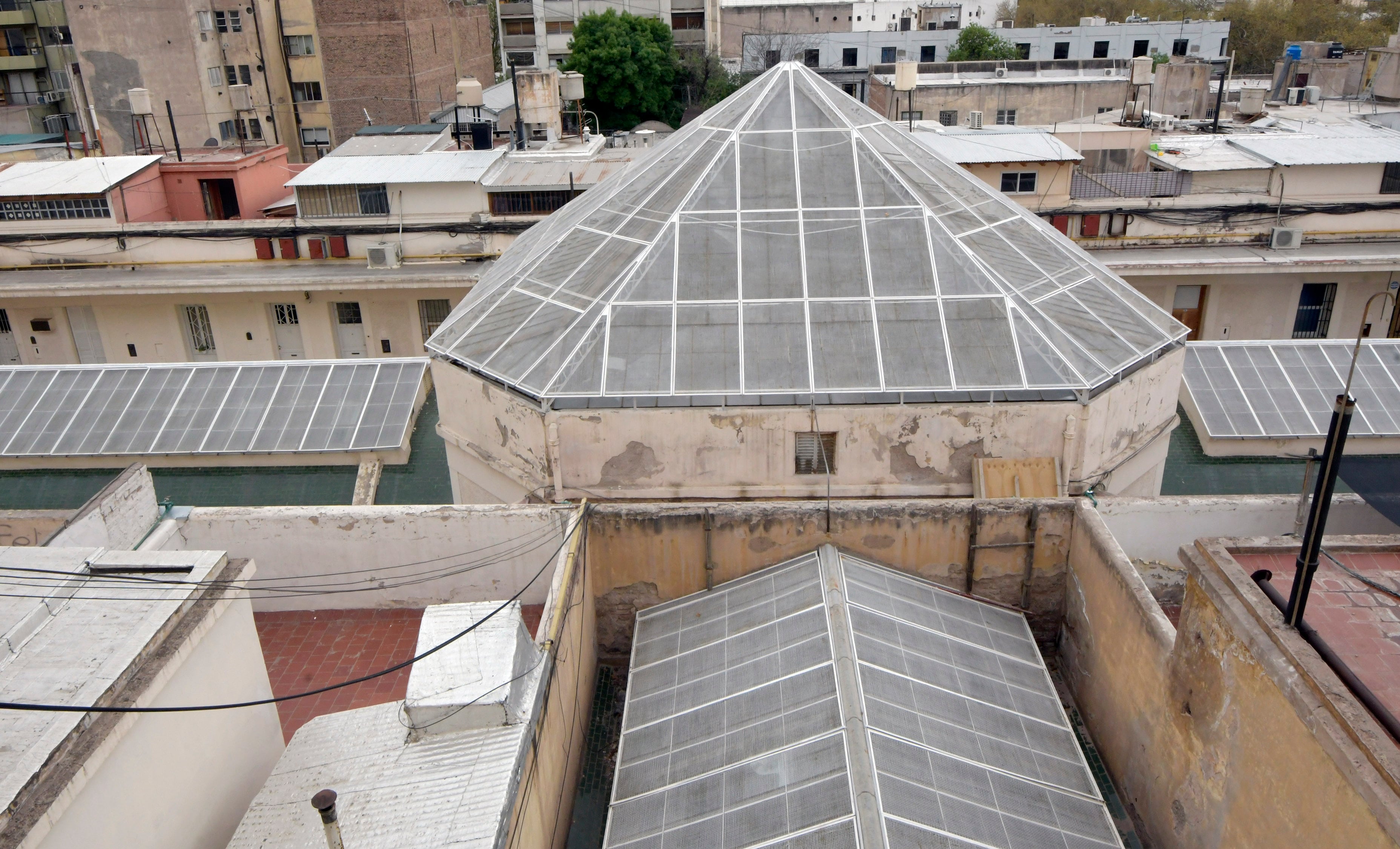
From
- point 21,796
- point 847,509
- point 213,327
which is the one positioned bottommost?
point 213,327

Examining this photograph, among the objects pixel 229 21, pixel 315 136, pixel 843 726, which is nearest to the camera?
pixel 843 726

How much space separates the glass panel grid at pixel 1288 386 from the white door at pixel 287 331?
27.1m

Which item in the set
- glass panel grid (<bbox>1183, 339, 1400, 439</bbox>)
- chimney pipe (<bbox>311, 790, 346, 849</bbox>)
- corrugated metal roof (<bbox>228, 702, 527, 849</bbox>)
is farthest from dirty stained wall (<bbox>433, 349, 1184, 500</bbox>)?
chimney pipe (<bbox>311, 790, 346, 849</bbox>)

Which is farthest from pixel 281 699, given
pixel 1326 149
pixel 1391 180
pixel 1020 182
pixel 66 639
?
pixel 1391 180

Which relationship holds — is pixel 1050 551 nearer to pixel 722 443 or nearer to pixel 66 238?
pixel 722 443

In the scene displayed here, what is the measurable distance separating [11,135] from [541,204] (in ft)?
117

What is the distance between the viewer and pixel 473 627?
11469 mm

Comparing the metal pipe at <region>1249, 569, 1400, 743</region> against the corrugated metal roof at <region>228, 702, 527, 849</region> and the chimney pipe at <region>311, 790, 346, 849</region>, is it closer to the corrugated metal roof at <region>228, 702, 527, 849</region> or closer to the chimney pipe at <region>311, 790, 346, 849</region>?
the corrugated metal roof at <region>228, 702, 527, 849</region>

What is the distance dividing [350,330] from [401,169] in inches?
224

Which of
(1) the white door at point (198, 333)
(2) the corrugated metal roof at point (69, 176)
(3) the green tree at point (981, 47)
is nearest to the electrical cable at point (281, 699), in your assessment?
(1) the white door at point (198, 333)

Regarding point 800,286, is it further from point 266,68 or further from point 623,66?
point 623,66

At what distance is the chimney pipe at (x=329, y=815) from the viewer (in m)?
8.08

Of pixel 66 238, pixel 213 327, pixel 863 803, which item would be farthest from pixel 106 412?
pixel 863 803

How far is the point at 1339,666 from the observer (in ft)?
28.1
